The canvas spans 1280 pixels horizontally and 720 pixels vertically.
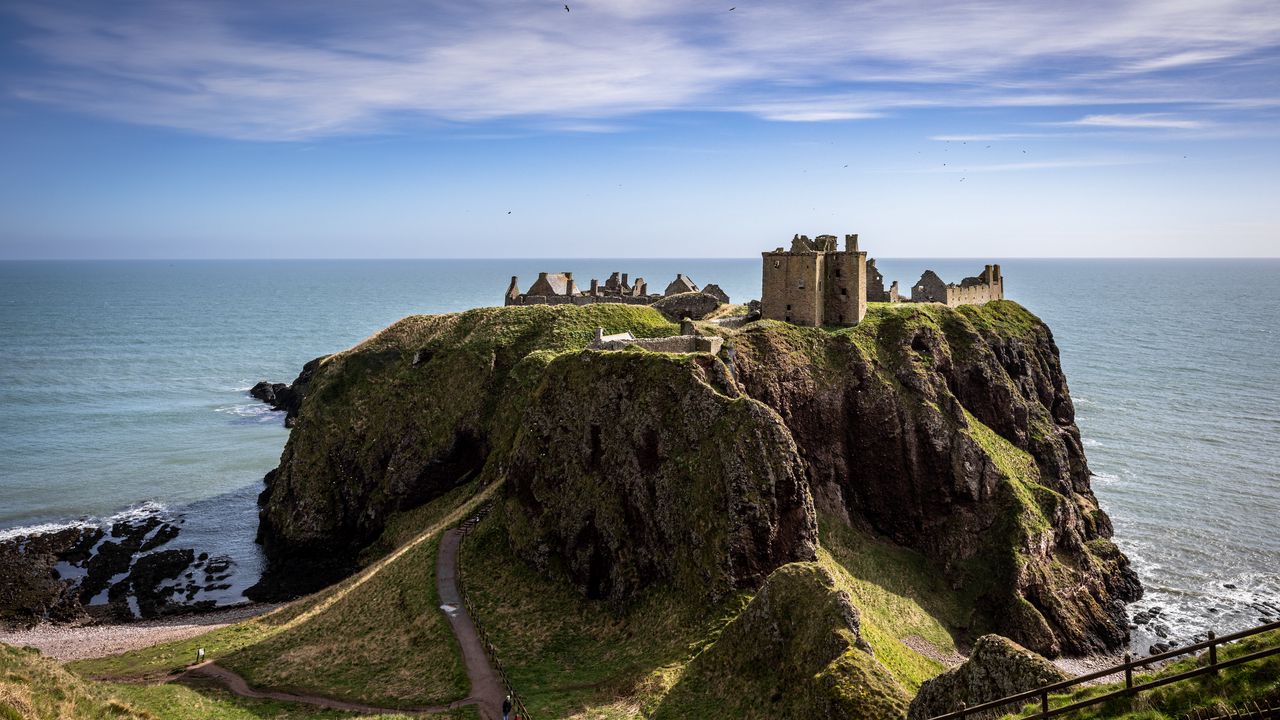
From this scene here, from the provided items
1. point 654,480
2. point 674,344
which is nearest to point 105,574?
point 654,480

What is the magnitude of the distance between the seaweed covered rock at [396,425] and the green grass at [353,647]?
1090 centimetres

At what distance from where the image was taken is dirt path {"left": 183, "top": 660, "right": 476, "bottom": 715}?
34.4 meters

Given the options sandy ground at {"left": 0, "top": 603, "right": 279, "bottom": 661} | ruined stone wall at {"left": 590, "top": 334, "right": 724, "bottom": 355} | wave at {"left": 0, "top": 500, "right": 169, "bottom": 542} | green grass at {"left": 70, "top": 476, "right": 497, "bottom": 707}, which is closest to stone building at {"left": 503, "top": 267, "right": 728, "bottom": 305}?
ruined stone wall at {"left": 590, "top": 334, "right": 724, "bottom": 355}

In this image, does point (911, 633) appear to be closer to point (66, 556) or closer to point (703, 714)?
point (703, 714)

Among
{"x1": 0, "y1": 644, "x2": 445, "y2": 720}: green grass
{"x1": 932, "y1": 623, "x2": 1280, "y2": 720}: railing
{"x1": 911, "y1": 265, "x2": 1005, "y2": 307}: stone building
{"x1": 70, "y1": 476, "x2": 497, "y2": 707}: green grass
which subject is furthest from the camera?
{"x1": 911, "y1": 265, "x2": 1005, "y2": 307}: stone building

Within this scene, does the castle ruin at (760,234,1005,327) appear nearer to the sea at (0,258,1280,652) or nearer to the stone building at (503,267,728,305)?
the stone building at (503,267,728,305)

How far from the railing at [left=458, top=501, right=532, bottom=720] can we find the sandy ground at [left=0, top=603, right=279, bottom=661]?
46.5 ft

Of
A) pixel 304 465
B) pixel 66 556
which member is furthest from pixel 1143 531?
pixel 66 556

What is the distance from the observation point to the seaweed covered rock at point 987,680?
901 inches

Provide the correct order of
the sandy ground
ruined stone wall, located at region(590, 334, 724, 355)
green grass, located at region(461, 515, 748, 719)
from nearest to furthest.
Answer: green grass, located at region(461, 515, 748, 719) < the sandy ground < ruined stone wall, located at region(590, 334, 724, 355)

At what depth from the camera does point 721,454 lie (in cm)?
4153

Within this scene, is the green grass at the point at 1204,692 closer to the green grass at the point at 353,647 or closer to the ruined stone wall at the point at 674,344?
the green grass at the point at 353,647

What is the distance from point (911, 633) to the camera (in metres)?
44.6

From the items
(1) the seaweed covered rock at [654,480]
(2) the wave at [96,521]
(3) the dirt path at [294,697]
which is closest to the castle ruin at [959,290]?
(1) the seaweed covered rock at [654,480]
